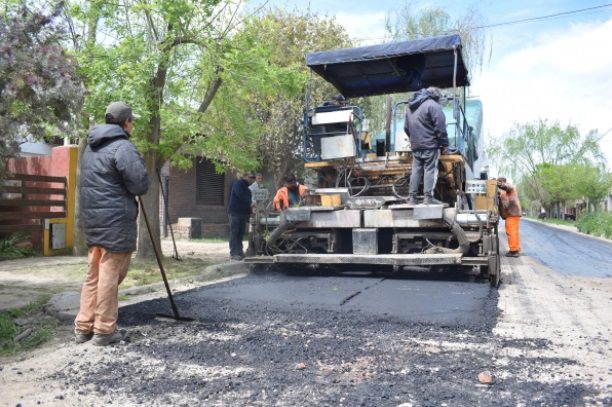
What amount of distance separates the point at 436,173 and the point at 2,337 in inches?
200

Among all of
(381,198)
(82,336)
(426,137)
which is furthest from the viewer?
(381,198)

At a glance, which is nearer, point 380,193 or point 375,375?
point 375,375

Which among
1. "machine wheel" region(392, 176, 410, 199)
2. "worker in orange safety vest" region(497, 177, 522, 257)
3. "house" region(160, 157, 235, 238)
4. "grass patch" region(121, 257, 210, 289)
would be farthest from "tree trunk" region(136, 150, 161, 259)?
"house" region(160, 157, 235, 238)

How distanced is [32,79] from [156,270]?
3792mm

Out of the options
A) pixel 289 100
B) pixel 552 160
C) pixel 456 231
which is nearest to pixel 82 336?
pixel 456 231

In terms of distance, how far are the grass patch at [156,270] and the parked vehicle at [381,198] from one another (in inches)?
40.8

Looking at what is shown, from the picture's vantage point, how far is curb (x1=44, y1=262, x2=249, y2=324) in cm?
503

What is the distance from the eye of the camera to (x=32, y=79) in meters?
4.70

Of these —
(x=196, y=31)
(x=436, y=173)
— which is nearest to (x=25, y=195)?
(x=196, y=31)

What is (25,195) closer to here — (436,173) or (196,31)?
(196,31)

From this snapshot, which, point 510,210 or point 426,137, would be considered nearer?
point 426,137

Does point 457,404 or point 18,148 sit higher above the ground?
point 18,148

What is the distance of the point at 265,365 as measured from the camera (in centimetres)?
342

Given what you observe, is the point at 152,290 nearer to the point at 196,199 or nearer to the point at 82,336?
the point at 82,336
